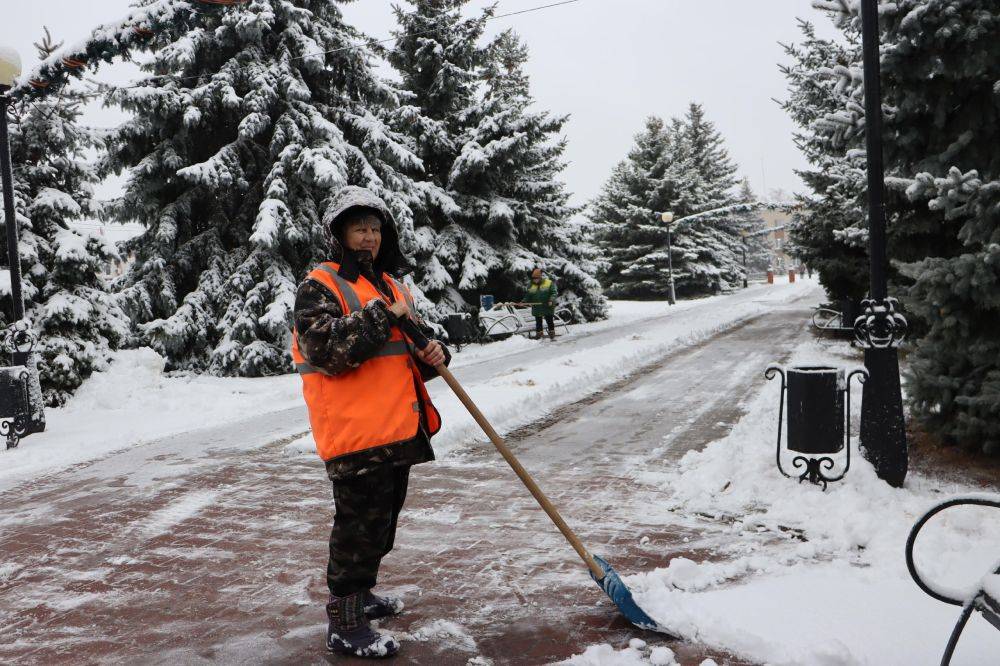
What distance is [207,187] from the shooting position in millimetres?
13180

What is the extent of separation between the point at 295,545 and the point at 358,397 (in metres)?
2.02

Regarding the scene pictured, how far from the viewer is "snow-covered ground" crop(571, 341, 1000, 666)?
2.86 m

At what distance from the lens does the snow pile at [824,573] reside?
2877mm

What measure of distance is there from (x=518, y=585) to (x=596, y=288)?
59.9 feet

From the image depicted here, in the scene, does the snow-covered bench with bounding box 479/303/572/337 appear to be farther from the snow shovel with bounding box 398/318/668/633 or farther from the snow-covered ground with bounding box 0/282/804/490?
the snow shovel with bounding box 398/318/668/633

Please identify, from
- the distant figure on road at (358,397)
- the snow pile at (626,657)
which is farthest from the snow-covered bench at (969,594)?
the distant figure on road at (358,397)

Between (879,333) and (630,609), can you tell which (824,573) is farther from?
(879,333)

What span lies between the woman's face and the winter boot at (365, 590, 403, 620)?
63.3 inches

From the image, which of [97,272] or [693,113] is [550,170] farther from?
[693,113]

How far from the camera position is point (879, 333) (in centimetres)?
480

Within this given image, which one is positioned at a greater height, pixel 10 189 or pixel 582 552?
pixel 10 189

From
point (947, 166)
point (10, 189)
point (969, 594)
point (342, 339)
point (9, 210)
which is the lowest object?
point (969, 594)

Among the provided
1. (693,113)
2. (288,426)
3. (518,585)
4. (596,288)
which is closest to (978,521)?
(518,585)

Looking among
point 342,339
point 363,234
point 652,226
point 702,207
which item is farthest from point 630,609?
point 702,207
